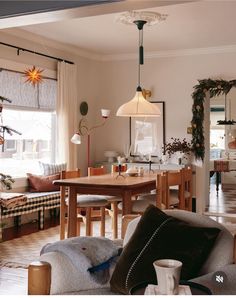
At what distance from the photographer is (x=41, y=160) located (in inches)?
273

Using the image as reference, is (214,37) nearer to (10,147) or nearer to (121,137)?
(121,137)

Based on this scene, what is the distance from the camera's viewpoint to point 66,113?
23.1 ft

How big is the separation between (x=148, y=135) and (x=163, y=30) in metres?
2.19

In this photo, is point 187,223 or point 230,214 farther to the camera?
point 230,214

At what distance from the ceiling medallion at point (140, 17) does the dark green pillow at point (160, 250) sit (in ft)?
11.6

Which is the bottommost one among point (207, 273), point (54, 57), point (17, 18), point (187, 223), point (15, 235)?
point (15, 235)

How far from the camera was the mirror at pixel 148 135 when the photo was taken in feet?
25.1

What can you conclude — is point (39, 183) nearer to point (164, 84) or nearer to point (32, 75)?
point (32, 75)

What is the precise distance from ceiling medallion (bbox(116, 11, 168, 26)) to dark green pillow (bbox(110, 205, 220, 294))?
3.54 metres

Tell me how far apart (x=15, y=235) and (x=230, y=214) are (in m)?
3.61

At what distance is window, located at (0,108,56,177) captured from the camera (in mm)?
6324

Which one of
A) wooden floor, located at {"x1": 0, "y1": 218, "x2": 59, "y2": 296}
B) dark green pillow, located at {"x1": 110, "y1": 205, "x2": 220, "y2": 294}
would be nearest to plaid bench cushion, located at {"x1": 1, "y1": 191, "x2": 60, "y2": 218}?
wooden floor, located at {"x1": 0, "y1": 218, "x2": 59, "y2": 296}

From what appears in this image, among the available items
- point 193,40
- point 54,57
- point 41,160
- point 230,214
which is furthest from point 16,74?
point 230,214

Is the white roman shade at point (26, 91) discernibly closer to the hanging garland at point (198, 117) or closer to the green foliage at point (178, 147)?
the green foliage at point (178, 147)
